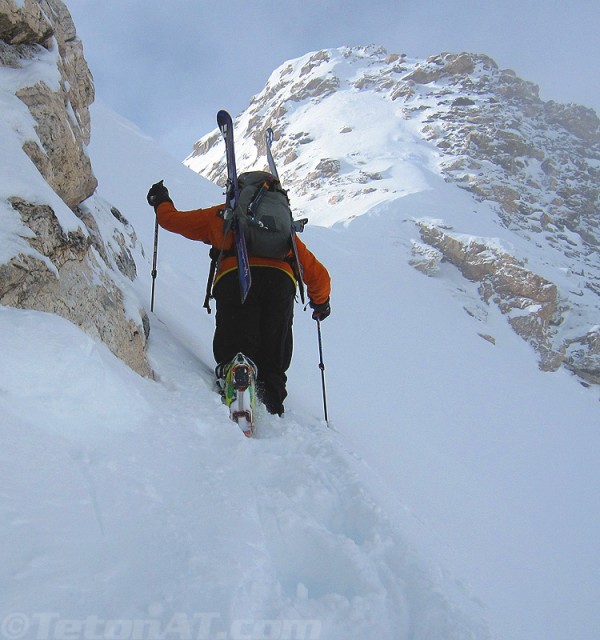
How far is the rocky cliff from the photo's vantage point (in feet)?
6.68

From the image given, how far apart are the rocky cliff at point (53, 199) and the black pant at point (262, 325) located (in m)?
0.59

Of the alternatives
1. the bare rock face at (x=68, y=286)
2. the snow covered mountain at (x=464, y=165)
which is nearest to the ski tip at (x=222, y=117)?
the bare rock face at (x=68, y=286)

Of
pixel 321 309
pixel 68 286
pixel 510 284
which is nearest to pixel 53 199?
pixel 68 286

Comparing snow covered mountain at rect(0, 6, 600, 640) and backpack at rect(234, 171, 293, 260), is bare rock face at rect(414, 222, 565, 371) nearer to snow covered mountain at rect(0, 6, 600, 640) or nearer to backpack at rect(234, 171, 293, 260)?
snow covered mountain at rect(0, 6, 600, 640)

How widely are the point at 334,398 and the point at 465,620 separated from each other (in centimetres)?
494

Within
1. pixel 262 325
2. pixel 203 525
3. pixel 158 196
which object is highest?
pixel 158 196

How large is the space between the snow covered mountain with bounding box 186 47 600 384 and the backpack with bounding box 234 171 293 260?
62.9ft

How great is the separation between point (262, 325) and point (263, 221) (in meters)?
0.79

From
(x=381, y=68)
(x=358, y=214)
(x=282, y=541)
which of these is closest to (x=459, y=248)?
(x=358, y=214)

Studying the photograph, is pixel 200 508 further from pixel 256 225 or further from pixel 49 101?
pixel 49 101

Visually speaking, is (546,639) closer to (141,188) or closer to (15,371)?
(15,371)

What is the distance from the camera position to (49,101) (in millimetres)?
3209

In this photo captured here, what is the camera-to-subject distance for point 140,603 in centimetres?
94

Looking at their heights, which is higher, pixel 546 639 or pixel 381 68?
pixel 381 68
